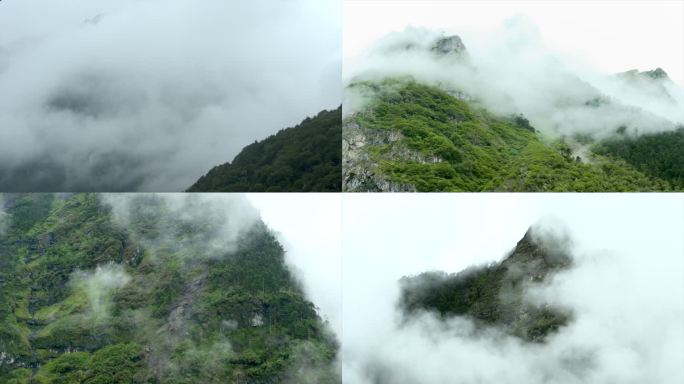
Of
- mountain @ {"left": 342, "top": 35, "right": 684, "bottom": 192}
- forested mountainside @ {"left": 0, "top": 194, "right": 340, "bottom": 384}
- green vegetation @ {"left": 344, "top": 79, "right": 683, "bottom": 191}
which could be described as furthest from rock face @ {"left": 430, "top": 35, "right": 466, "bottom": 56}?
forested mountainside @ {"left": 0, "top": 194, "right": 340, "bottom": 384}

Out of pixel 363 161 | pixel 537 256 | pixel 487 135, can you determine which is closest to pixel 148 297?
pixel 363 161

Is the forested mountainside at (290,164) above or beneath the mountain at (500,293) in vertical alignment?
above

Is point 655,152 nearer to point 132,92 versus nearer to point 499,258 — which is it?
point 499,258

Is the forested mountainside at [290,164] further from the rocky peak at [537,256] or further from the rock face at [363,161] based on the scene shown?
the rocky peak at [537,256]

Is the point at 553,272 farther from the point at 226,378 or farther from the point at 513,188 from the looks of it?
the point at 226,378

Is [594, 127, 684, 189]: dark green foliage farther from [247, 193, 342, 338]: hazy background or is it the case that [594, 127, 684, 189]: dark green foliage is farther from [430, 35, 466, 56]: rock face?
[247, 193, 342, 338]: hazy background

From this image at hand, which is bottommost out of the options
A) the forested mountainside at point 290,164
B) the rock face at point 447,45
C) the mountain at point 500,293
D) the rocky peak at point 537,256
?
the mountain at point 500,293

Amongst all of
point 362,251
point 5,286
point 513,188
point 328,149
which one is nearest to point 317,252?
point 362,251

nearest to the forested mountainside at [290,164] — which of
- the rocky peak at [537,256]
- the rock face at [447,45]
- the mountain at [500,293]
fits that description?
the rock face at [447,45]
